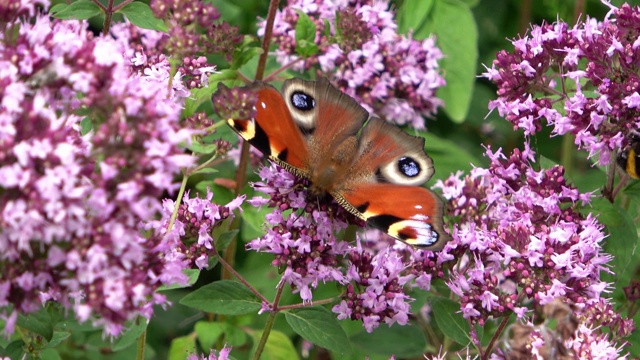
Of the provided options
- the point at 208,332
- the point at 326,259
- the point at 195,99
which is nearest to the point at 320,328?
the point at 326,259

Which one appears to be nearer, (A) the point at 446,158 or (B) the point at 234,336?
(B) the point at 234,336

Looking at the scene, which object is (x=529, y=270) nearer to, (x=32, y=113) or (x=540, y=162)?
(x=540, y=162)

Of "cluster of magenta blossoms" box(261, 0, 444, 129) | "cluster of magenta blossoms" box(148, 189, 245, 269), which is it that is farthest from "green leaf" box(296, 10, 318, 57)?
"cluster of magenta blossoms" box(148, 189, 245, 269)

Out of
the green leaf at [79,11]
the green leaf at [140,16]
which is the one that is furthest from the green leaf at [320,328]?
the green leaf at [79,11]

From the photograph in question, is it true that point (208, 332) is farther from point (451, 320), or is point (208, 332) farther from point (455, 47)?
point (455, 47)

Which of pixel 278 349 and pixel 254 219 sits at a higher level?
pixel 254 219

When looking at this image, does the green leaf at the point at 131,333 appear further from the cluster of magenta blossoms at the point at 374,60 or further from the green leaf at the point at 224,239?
the cluster of magenta blossoms at the point at 374,60
